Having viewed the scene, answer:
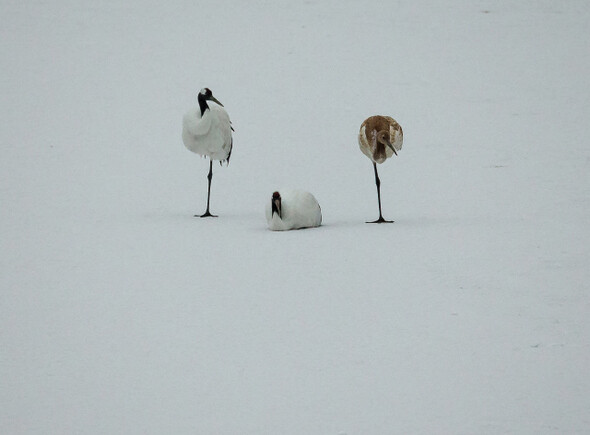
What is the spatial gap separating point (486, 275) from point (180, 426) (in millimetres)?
3238

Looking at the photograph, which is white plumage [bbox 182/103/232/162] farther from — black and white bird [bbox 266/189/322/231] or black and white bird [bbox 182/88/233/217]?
black and white bird [bbox 266/189/322/231]

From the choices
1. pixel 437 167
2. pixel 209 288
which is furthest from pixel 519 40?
pixel 209 288

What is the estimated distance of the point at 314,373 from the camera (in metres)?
4.87

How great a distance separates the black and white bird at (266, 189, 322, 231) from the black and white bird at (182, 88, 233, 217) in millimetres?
1521

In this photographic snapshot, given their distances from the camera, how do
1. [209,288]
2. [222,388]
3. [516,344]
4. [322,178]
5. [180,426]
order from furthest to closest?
[322,178] → [209,288] → [516,344] → [222,388] → [180,426]

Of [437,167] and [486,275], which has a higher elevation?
[437,167]

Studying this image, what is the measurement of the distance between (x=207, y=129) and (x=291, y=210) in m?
2.08

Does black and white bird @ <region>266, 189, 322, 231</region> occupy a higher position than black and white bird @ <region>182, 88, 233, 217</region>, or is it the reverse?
black and white bird @ <region>182, 88, 233, 217</region>

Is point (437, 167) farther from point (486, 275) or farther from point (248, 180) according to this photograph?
point (486, 275)

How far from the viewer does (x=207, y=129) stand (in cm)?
1027

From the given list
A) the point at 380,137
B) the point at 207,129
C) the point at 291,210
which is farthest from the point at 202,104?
the point at 380,137

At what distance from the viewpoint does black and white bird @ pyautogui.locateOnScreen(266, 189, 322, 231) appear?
28.7ft

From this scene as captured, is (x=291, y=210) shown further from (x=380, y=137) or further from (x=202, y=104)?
(x=202, y=104)

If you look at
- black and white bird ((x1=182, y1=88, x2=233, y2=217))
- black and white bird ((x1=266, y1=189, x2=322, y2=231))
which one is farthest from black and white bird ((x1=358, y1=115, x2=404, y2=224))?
black and white bird ((x1=182, y1=88, x2=233, y2=217))
